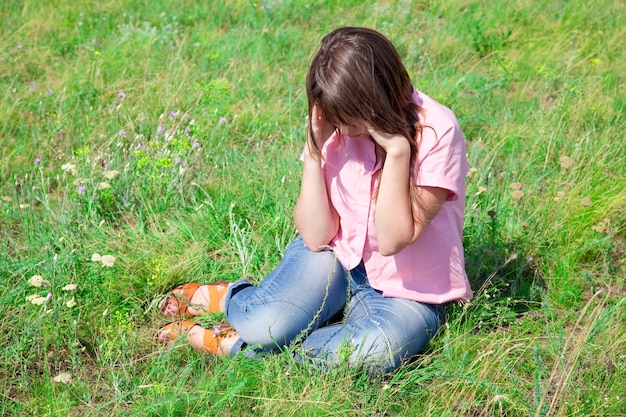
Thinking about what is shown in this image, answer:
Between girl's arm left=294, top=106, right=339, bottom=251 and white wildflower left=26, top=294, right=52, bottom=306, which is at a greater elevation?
girl's arm left=294, top=106, right=339, bottom=251

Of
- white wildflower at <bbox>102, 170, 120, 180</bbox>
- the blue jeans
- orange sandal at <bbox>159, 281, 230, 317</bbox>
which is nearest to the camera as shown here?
the blue jeans

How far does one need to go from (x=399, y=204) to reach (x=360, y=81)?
1.43 ft

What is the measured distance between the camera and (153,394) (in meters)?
2.27

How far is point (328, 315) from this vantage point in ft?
8.54

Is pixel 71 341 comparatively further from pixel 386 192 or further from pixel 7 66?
pixel 7 66

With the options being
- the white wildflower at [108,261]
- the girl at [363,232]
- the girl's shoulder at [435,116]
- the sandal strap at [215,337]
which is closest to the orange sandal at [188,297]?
the girl at [363,232]

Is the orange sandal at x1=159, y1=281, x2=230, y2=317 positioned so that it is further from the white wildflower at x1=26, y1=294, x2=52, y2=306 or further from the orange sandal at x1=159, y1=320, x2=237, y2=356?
the white wildflower at x1=26, y1=294, x2=52, y2=306

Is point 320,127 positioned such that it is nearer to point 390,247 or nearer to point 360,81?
point 360,81

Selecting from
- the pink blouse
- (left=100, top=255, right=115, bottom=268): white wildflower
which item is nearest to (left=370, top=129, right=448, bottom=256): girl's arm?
the pink blouse

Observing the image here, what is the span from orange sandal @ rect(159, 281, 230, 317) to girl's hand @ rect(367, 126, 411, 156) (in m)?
0.98

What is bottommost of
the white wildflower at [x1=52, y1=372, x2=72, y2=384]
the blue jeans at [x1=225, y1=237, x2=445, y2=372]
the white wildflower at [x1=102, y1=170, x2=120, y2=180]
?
the white wildflower at [x1=52, y1=372, x2=72, y2=384]

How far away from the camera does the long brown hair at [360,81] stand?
6.93 feet

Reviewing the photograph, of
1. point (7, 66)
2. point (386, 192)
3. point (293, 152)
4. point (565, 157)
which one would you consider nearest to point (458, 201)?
point (386, 192)

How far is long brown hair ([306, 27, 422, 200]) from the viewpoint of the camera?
2113 millimetres
